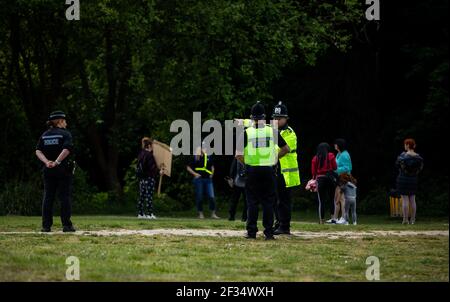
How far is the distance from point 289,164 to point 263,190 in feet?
4.01

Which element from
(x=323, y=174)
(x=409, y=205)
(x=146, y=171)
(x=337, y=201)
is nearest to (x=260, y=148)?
(x=323, y=174)

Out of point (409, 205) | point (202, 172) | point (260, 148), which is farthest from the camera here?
point (202, 172)

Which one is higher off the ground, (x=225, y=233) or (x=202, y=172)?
(x=202, y=172)

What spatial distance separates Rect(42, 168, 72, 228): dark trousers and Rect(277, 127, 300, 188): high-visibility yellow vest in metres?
3.84

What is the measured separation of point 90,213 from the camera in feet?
98.4

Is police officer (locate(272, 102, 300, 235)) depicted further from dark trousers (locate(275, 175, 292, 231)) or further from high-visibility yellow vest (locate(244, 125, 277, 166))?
high-visibility yellow vest (locate(244, 125, 277, 166))

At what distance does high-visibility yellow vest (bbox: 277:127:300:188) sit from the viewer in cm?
1705

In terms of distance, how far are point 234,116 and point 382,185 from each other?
6691mm

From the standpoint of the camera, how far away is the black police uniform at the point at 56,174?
57.8ft

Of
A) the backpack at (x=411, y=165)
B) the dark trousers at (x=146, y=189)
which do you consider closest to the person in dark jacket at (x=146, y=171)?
the dark trousers at (x=146, y=189)

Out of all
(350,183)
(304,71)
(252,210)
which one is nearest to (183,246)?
(252,210)

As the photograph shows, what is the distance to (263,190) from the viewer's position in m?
16.1

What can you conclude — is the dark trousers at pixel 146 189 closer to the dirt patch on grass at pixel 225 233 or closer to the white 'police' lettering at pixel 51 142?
the dirt patch on grass at pixel 225 233

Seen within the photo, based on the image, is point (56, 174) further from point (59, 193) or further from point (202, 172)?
point (202, 172)
